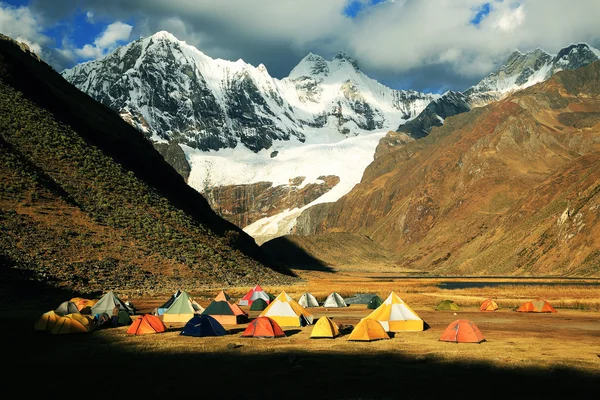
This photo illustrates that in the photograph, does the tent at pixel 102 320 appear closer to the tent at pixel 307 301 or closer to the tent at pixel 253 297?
the tent at pixel 253 297

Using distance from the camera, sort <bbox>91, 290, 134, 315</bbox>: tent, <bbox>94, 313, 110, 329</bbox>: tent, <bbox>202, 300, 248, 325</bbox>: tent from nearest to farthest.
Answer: <bbox>94, 313, 110, 329</bbox>: tent, <bbox>202, 300, 248, 325</bbox>: tent, <bbox>91, 290, 134, 315</bbox>: tent

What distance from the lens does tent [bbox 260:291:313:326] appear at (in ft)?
130

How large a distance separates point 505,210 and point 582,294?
103m

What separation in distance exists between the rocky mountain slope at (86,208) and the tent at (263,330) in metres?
30.8

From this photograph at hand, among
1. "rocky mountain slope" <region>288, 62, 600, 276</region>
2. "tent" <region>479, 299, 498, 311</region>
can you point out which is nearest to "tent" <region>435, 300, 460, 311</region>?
"tent" <region>479, 299, 498, 311</region>

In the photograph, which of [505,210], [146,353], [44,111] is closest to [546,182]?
[505,210]

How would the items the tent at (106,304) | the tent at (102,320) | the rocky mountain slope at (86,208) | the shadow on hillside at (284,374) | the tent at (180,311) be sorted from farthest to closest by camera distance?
the rocky mountain slope at (86,208) < the tent at (106,304) < the tent at (180,311) < the tent at (102,320) < the shadow on hillside at (284,374)

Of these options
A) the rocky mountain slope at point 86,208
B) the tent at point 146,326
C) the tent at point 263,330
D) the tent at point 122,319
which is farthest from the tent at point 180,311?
the rocky mountain slope at point 86,208

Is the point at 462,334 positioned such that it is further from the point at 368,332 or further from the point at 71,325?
the point at 71,325

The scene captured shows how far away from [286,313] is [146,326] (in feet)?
31.1

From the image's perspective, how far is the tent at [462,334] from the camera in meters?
30.6

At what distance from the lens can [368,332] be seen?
32344mm

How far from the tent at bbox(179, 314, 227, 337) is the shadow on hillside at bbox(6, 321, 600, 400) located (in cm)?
430

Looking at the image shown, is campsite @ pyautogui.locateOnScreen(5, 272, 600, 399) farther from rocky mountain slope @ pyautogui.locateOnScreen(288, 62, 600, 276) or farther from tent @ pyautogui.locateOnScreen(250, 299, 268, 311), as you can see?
rocky mountain slope @ pyautogui.locateOnScreen(288, 62, 600, 276)
